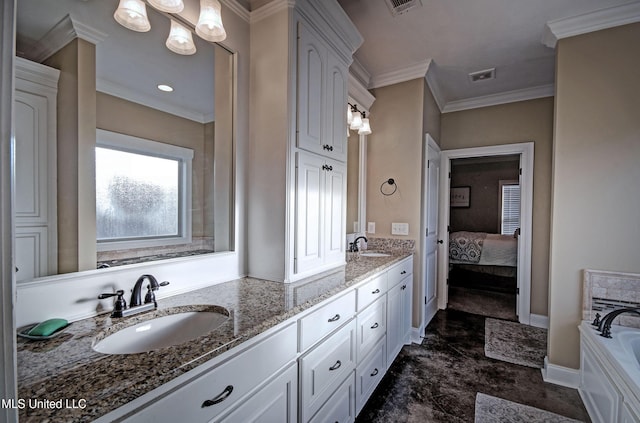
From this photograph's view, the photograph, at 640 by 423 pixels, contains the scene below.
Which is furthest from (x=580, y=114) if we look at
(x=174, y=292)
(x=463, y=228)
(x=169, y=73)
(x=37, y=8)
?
(x=463, y=228)

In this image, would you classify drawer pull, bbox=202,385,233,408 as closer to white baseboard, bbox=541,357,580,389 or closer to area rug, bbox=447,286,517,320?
white baseboard, bbox=541,357,580,389

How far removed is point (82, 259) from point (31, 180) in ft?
1.05

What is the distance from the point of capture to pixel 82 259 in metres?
1.04

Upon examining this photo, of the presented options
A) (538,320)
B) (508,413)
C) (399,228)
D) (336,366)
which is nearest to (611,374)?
(508,413)

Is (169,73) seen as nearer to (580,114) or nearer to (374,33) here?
(374,33)

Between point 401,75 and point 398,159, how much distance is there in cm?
87

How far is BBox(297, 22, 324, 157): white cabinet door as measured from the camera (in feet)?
5.27

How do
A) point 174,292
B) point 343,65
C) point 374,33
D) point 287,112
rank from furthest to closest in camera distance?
point 374,33 < point 343,65 < point 287,112 < point 174,292

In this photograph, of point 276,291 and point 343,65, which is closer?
point 276,291

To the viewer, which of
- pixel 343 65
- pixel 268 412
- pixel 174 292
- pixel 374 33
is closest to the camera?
pixel 268 412

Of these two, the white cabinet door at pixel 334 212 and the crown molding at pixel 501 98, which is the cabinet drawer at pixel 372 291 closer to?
the white cabinet door at pixel 334 212

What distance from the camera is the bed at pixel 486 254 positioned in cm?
446

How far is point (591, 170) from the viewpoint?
205 cm

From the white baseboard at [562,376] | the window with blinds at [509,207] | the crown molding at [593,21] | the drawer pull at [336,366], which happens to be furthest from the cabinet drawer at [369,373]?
the window with blinds at [509,207]
